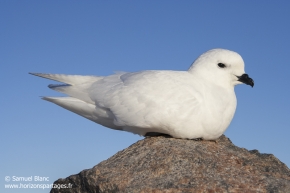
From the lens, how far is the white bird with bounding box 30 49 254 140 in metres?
8.26

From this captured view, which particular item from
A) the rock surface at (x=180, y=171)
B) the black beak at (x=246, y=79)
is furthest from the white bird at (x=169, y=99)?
the rock surface at (x=180, y=171)

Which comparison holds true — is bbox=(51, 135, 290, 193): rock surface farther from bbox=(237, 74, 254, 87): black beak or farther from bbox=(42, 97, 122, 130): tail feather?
bbox=(237, 74, 254, 87): black beak

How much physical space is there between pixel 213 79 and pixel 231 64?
47 cm

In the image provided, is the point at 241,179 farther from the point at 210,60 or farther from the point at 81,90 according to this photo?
the point at 81,90

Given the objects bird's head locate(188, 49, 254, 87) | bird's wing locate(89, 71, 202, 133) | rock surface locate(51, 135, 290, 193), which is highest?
bird's head locate(188, 49, 254, 87)

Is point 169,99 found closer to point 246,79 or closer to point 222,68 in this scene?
point 222,68

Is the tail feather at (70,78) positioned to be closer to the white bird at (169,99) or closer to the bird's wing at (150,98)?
the white bird at (169,99)

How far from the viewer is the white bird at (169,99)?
8.26 m

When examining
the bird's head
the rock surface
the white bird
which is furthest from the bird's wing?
the rock surface

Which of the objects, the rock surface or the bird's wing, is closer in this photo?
the rock surface

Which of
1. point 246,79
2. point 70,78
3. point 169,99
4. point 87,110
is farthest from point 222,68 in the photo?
point 70,78

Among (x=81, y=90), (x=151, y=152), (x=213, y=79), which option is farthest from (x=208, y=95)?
(x=81, y=90)

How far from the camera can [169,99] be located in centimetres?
830

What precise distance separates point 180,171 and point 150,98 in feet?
5.31
